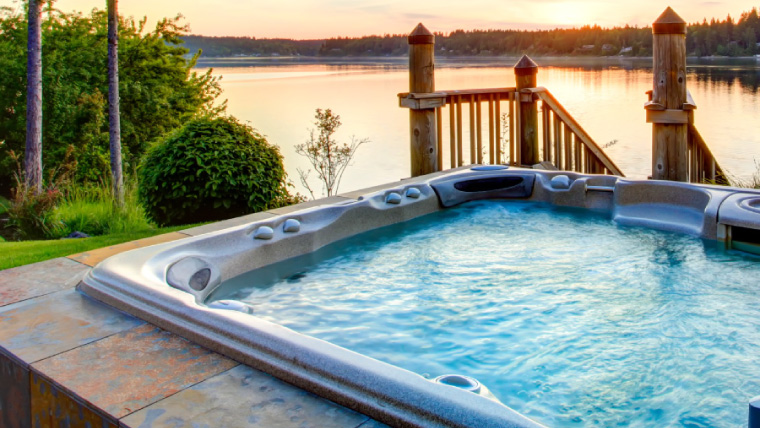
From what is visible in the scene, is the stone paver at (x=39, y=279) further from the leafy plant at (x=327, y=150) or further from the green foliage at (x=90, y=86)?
the green foliage at (x=90, y=86)

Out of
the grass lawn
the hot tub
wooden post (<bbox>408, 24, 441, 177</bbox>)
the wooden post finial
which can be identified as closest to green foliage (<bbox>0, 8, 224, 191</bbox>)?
wooden post (<bbox>408, 24, 441, 177</bbox>)

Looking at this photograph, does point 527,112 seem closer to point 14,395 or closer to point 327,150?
point 327,150

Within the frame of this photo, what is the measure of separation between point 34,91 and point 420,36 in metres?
5.72

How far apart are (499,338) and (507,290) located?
449 mm

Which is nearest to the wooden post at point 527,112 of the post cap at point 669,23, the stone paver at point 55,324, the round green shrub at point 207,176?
the post cap at point 669,23

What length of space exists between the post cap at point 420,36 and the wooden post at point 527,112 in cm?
75

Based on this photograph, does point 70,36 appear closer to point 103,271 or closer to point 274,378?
point 103,271

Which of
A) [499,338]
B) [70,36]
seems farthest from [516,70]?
[70,36]

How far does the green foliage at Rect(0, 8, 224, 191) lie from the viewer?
11.4 m

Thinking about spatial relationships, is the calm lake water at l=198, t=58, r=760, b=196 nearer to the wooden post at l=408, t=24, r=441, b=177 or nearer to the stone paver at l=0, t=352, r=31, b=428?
the wooden post at l=408, t=24, r=441, b=177

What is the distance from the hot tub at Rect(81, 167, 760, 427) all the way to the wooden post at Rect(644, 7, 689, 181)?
709 mm

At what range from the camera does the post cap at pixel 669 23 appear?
13.3 feet

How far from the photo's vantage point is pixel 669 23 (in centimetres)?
407

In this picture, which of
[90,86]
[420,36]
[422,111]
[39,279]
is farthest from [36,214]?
[90,86]
